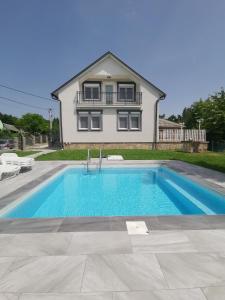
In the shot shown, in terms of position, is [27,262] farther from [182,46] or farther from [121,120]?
[121,120]

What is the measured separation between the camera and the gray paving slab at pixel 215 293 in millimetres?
2453

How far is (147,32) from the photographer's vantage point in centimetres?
1630

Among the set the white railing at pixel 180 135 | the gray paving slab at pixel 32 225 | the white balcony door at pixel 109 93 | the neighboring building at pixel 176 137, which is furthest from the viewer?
the white railing at pixel 180 135

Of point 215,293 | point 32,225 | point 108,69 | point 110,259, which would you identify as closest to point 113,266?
point 110,259

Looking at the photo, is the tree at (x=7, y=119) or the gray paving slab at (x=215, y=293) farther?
the tree at (x=7, y=119)

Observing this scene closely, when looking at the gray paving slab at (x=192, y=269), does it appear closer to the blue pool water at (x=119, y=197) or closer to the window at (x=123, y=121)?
the blue pool water at (x=119, y=197)

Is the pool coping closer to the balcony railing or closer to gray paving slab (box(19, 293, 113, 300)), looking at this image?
gray paving slab (box(19, 293, 113, 300))

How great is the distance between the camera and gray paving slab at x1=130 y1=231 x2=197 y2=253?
11.2 ft

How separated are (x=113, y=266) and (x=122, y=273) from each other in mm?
186

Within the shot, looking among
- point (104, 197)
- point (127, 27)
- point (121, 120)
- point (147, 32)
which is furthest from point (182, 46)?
point (104, 197)

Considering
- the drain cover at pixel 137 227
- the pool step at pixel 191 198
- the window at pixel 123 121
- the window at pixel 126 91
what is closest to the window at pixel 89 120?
the window at pixel 123 121

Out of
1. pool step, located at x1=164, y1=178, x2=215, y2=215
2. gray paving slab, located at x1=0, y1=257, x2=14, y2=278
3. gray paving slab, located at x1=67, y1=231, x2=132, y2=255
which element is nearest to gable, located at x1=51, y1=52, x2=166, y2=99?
pool step, located at x1=164, y1=178, x2=215, y2=215

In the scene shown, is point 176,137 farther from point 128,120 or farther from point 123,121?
point 123,121

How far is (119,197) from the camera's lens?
823cm
